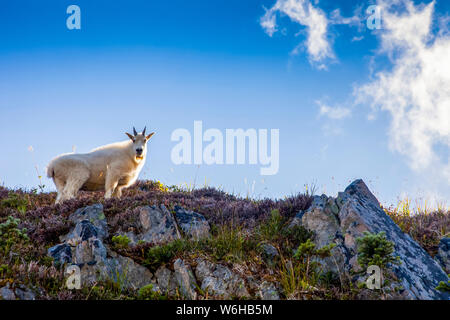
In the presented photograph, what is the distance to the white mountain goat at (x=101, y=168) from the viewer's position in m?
12.9

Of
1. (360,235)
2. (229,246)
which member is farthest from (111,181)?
(360,235)

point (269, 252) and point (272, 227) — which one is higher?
point (272, 227)

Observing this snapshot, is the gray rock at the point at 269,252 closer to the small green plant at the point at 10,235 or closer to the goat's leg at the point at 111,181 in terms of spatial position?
the small green plant at the point at 10,235

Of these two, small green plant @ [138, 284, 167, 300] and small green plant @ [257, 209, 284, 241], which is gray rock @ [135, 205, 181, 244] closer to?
small green plant @ [257, 209, 284, 241]

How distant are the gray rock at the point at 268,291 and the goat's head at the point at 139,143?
8433 millimetres

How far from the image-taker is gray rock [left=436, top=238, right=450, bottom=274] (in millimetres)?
8027

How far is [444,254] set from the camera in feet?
26.9

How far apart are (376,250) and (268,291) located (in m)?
1.98

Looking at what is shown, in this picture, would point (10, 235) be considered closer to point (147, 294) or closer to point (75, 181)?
point (147, 294)

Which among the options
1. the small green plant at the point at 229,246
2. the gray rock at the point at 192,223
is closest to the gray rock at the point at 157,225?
the gray rock at the point at 192,223
